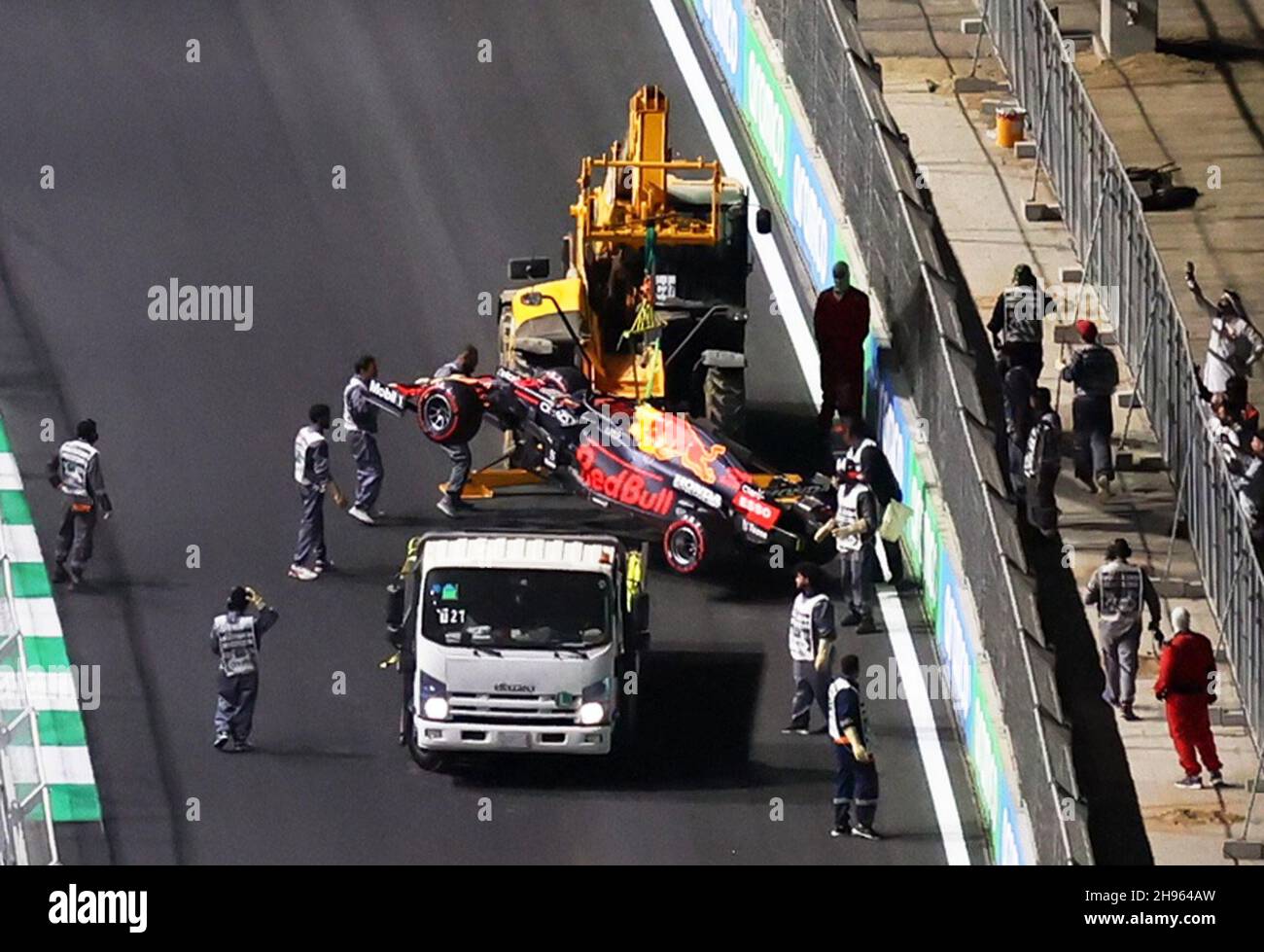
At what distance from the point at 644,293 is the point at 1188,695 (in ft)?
23.6

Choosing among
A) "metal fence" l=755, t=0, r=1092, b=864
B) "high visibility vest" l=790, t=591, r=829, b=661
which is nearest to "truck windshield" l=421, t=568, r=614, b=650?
"high visibility vest" l=790, t=591, r=829, b=661

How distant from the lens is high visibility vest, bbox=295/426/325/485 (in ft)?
121

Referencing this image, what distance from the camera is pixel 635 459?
121 feet

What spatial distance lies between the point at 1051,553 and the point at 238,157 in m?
10.9

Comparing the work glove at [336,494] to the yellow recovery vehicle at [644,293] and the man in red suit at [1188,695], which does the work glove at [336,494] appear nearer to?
the yellow recovery vehicle at [644,293]

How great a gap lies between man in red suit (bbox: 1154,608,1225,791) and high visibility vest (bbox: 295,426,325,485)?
7485mm

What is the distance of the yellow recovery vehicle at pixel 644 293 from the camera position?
125 feet

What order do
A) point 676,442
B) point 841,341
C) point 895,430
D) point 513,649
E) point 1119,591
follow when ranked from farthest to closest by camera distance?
point 841,341 → point 895,430 → point 676,442 → point 1119,591 → point 513,649

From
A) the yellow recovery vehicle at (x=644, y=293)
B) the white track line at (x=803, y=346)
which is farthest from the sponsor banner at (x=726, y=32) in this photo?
the yellow recovery vehicle at (x=644, y=293)

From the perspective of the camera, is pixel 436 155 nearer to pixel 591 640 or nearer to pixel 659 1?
pixel 659 1

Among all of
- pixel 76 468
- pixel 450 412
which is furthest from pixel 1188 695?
pixel 76 468

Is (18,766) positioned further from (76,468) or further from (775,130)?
(775,130)

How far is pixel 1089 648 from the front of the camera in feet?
117
